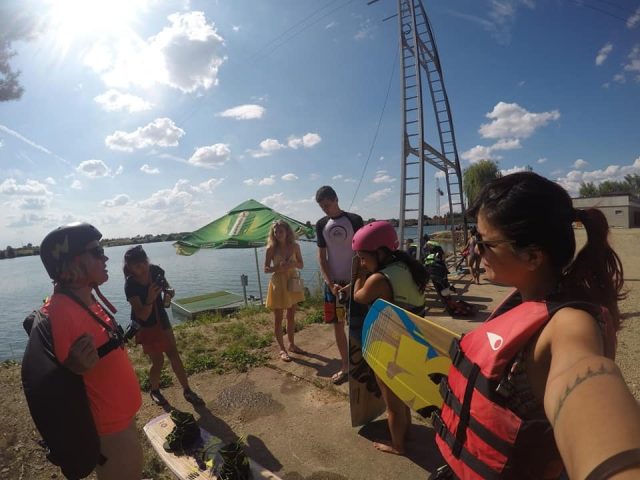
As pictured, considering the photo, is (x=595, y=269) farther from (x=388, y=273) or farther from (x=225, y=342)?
(x=225, y=342)

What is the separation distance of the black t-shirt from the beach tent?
4649 mm

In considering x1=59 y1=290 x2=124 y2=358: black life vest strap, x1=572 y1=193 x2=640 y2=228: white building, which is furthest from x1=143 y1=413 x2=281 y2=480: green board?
x1=572 y1=193 x2=640 y2=228: white building

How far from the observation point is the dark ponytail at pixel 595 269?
1058 millimetres

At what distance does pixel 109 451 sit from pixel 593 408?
86.3 inches

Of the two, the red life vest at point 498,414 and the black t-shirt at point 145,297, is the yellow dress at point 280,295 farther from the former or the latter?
the red life vest at point 498,414

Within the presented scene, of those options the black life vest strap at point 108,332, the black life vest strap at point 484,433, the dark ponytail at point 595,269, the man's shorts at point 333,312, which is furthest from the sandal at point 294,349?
the dark ponytail at point 595,269

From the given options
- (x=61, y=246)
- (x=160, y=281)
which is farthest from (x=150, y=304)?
(x=61, y=246)

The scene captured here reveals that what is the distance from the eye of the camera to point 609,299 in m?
1.09

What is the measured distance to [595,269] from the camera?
108 cm

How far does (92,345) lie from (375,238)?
6.07 feet

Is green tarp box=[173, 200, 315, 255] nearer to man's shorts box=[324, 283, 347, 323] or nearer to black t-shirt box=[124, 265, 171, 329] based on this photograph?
man's shorts box=[324, 283, 347, 323]

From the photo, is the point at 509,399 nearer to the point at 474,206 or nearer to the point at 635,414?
the point at 635,414

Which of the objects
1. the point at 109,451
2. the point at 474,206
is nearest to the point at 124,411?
the point at 109,451

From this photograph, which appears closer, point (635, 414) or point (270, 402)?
point (635, 414)
